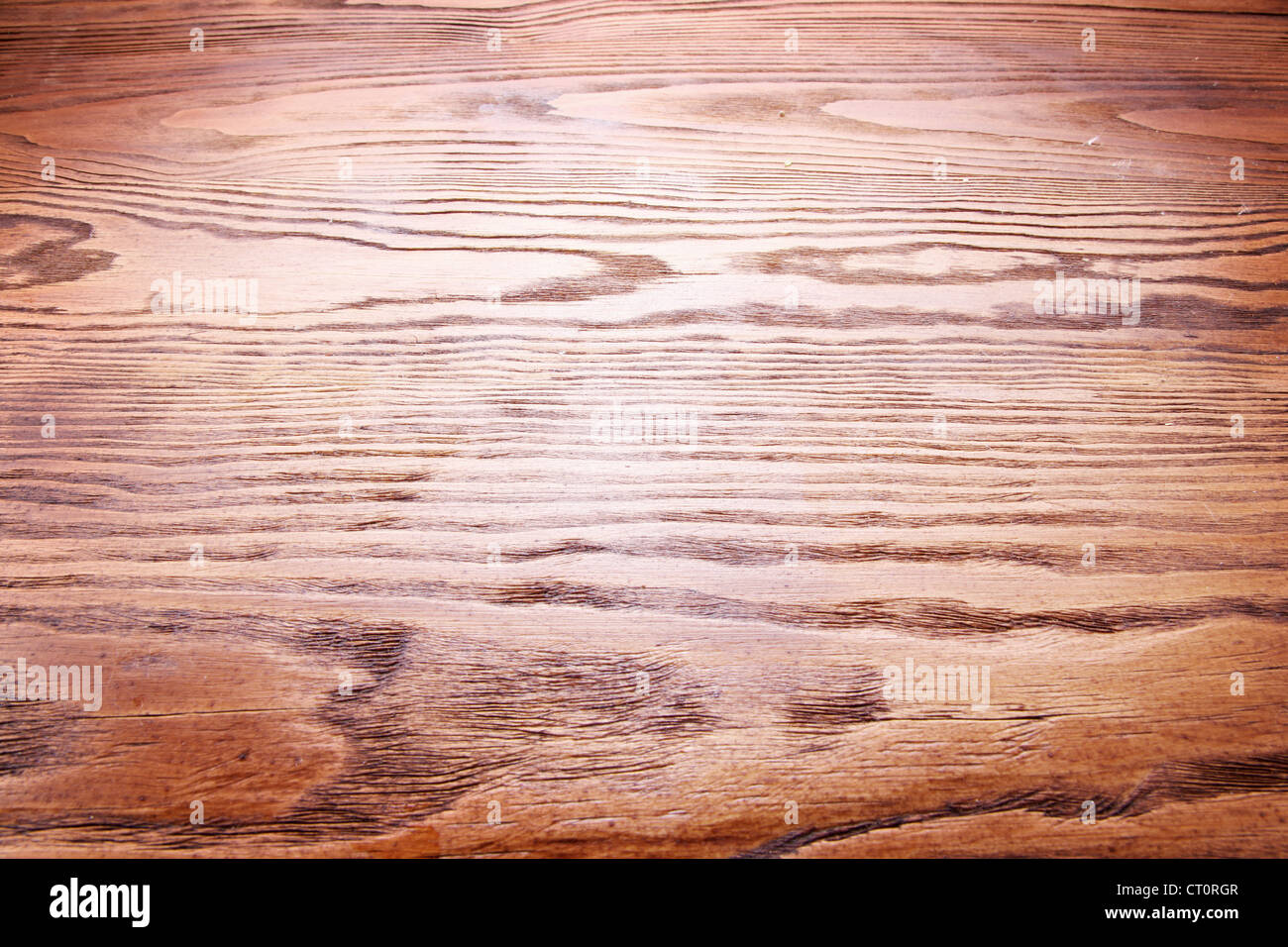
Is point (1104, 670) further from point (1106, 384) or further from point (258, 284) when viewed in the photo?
point (258, 284)

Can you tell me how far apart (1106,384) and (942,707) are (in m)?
0.48

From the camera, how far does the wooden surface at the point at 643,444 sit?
81 centimetres

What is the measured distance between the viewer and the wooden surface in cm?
81

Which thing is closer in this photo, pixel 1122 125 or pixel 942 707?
pixel 942 707

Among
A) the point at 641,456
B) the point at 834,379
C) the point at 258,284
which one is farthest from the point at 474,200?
the point at 834,379

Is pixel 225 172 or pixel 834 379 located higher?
pixel 225 172

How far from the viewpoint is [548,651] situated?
828mm

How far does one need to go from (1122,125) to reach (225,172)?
48.8 inches

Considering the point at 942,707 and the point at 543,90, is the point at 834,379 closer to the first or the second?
the point at 942,707

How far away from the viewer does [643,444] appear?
857 mm

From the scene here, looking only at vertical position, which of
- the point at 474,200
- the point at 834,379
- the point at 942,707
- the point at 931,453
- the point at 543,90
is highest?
the point at 543,90

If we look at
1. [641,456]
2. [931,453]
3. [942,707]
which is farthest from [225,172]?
[942,707]

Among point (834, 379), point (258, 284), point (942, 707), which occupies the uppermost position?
point (258, 284)

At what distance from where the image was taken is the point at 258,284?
0.89 meters
